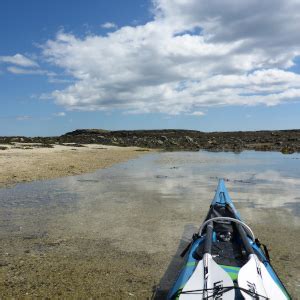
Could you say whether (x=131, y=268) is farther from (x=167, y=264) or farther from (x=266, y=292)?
(x=266, y=292)

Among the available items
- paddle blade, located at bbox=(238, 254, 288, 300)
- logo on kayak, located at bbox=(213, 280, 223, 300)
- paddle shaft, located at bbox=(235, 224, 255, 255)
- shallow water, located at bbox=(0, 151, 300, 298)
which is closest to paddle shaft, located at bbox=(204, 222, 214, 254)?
paddle shaft, located at bbox=(235, 224, 255, 255)

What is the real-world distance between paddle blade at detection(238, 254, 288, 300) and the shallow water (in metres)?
1.52

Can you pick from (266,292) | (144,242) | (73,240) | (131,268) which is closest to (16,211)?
(73,240)

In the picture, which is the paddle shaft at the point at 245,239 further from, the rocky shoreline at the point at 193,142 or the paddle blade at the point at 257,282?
the rocky shoreline at the point at 193,142

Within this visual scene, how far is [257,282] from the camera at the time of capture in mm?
4938

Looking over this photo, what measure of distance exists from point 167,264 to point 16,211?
6.60 meters

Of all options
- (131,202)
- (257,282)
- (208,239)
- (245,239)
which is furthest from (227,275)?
(131,202)

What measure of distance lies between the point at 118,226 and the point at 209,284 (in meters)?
5.70

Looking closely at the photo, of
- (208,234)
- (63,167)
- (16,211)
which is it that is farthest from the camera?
(63,167)

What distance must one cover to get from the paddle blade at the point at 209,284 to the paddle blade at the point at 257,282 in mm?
189

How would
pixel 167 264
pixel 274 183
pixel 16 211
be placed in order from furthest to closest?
pixel 274 183 → pixel 16 211 → pixel 167 264

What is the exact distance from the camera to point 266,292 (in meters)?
4.82

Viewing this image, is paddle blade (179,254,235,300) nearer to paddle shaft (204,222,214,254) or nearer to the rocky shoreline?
paddle shaft (204,222,214,254)

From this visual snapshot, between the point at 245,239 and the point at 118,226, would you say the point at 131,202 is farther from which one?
the point at 245,239
